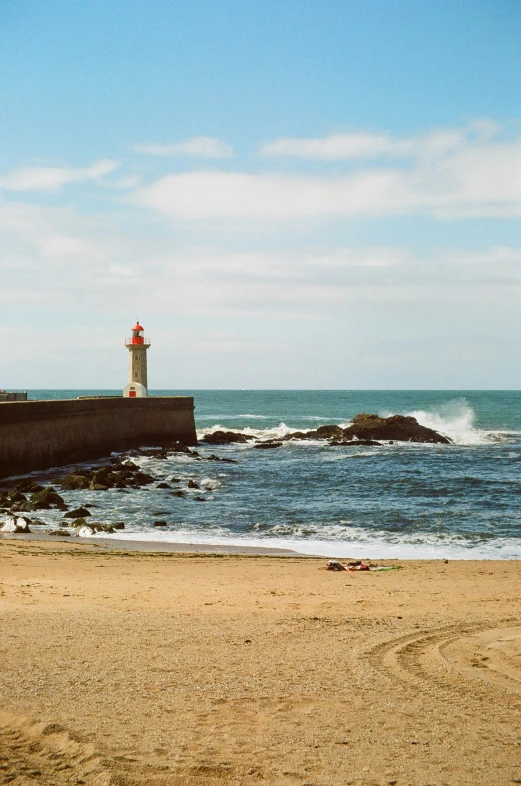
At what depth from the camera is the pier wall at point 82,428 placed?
70.5ft

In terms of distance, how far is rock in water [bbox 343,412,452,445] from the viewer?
1448 inches

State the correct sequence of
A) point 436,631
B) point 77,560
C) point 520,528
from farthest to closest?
point 520,528 → point 77,560 → point 436,631

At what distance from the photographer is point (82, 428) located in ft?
87.2

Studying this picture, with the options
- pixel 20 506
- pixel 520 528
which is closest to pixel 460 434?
pixel 520 528

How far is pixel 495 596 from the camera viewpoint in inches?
324

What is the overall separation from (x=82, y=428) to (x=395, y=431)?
56.4 feet

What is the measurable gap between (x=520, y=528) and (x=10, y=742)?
12550mm

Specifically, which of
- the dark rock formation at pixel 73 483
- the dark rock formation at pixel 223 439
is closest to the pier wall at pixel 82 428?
the dark rock formation at pixel 73 483

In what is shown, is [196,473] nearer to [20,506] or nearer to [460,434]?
[20,506]

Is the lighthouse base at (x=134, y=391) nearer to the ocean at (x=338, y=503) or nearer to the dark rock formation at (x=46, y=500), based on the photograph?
the ocean at (x=338, y=503)

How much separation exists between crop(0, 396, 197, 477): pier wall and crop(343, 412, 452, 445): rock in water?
8865 mm

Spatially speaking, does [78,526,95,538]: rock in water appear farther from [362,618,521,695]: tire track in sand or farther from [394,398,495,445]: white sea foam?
[394,398,495,445]: white sea foam

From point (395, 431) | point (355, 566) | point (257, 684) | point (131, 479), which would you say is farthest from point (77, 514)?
point (395, 431)

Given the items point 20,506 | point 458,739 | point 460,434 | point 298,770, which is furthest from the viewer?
point 460,434
